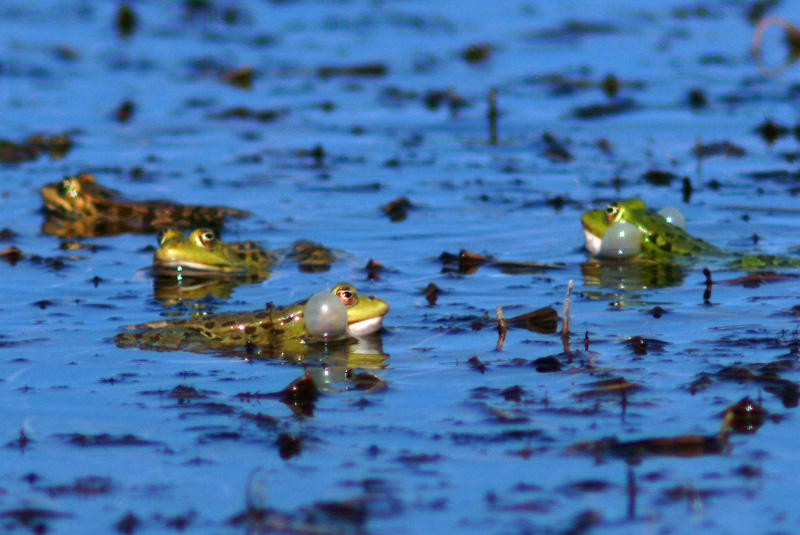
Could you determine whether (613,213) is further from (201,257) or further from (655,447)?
(655,447)

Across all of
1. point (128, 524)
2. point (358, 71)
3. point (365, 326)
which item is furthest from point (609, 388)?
point (358, 71)

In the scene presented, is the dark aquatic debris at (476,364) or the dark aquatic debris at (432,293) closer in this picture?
the dark aquatic debris at (476,364)

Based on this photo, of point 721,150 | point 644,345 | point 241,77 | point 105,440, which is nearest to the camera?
point 105,440

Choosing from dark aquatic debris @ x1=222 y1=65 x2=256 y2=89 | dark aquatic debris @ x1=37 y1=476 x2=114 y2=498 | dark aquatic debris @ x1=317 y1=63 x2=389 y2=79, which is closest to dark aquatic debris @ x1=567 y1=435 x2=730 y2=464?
dark aquatic debris @ x1=37 y1=476 x2=114 y2=498

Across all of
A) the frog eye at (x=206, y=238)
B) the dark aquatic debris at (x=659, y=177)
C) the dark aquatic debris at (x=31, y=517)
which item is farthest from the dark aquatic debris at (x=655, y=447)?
the dark aquatic debris at (x=659, y=177)

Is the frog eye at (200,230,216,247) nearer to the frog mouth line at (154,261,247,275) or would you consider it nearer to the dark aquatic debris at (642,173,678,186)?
the frog mouth line at (154,261,247,275)

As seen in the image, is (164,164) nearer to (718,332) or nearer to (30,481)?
(718,332)

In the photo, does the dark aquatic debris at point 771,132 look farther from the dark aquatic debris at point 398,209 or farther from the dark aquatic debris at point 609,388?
the dark aquatic debris at point 609,388
